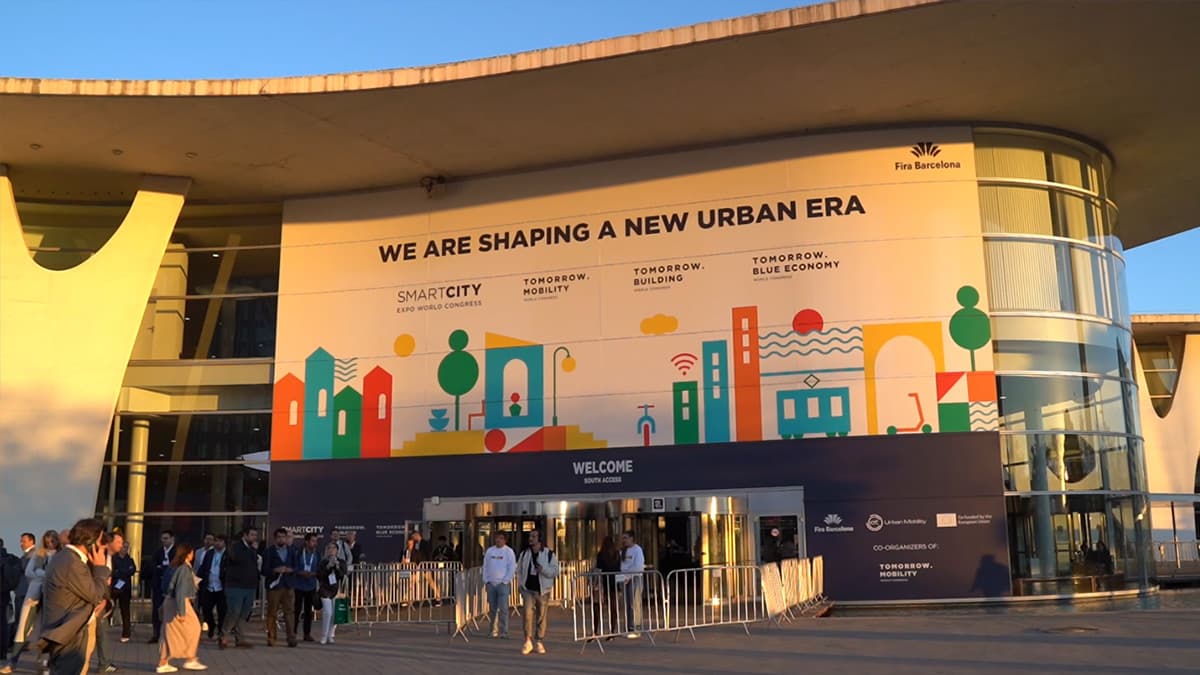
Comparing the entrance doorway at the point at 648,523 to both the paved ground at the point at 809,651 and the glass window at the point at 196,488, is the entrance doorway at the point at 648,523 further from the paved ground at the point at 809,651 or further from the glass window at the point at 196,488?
the glass window at the point at 196,488

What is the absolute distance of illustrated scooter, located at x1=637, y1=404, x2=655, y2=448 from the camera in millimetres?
22656

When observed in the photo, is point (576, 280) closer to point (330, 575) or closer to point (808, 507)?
point (808, 507)

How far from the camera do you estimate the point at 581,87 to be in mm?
20062

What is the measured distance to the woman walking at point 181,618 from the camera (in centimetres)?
1305

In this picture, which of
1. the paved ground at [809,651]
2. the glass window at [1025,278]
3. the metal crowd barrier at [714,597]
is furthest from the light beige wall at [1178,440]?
the metal crowd barrier at [714,597]

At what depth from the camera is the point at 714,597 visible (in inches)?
609

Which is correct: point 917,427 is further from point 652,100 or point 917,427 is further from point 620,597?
point 620,597

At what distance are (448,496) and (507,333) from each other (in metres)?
3.58

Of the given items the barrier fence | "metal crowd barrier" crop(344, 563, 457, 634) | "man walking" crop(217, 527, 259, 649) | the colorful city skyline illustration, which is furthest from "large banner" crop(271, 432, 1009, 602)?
"man walking" crop(217, 527, 259, 649)

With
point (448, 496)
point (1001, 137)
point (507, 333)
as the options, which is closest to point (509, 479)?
point (448, 496)

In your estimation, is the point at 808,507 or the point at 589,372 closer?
the point at 808,507

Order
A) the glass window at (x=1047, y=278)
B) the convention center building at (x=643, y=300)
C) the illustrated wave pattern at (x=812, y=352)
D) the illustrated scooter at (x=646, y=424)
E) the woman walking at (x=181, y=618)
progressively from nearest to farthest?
the woman walking at (x=181, y=618) → the convention center building at (x=643, y=300) → the illustrated wave pattern at (x=812, y=352) → the glass window at (x=1047, y=278) → the illustrated scooter at (x=646, y=424)

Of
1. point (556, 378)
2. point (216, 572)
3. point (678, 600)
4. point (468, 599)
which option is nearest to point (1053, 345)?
point (556, 378)

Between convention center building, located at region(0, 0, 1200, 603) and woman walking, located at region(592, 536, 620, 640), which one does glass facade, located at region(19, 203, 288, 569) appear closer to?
convention center building, located at region(0, 0, 1200, 603)
